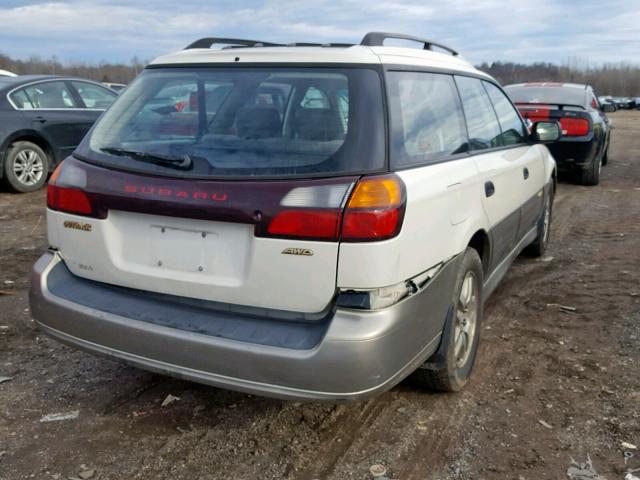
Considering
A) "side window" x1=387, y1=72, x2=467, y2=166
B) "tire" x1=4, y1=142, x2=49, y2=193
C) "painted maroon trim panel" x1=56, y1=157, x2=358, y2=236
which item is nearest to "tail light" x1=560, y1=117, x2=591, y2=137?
"side window" x1=387, y1=72, x2=467, y2=166

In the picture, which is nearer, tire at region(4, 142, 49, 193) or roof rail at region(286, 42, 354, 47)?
roof rail at region(286, 42, 354, 47)

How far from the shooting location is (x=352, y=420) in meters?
3.19

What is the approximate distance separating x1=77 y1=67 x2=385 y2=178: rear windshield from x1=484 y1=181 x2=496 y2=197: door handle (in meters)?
1.14

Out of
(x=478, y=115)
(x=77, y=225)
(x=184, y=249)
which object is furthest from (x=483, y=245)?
(x=77, y=225)

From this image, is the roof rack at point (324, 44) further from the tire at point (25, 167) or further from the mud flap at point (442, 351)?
the tire at point (25, 167)

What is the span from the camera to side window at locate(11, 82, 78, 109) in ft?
30.1

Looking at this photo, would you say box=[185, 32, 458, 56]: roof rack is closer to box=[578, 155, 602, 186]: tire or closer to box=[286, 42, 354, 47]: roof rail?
box=[286, 42, 354, 47]: roof rail

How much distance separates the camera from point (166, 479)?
8.91 feet

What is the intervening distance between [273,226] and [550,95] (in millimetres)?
9106

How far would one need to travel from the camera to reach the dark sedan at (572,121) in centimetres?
959

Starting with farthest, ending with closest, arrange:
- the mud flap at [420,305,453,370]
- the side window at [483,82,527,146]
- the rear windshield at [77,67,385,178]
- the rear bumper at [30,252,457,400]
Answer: the side window at [483,82,527,146] < the mud flap at [420,305,453,370] < the rear windshield at [77,67,385,178] < the rear bumper at [30,252,457,400]

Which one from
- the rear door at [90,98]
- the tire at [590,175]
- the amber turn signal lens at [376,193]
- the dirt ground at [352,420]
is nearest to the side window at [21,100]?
the rear door at [90,98]

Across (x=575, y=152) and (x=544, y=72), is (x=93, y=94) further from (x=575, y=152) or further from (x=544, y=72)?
(x=544, y=72)

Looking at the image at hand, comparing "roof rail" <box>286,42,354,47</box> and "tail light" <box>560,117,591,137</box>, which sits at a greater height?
"roof rail" <box>286,42,354,47</box>
